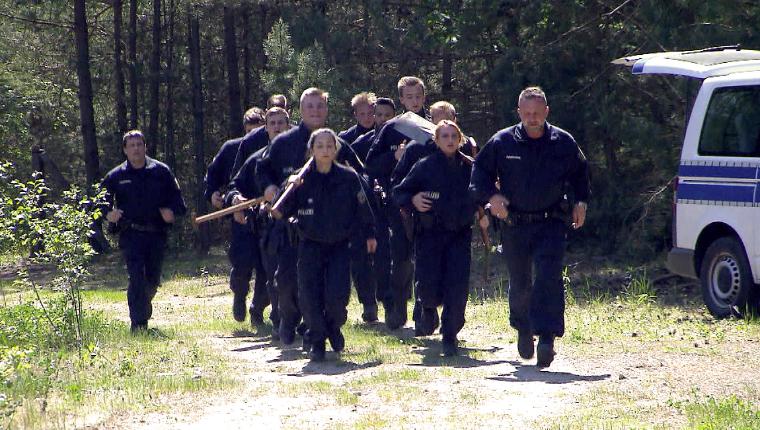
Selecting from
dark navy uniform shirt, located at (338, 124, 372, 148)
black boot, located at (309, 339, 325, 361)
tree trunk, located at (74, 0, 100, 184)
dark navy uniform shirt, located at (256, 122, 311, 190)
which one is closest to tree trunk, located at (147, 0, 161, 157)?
tree trunk, located at (74, 0, 100, 184)

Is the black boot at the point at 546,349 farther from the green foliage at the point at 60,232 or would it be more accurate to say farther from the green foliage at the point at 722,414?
the green foliage at the point at 60,232

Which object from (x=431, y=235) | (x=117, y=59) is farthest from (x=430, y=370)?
(x=117, y=59)

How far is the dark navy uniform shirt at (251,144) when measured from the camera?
1171cm

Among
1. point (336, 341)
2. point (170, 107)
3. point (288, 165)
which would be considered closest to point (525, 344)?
point (336, 341)

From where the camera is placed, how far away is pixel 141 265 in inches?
466

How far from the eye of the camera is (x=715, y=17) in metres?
14.0

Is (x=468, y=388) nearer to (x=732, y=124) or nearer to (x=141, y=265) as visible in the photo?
(x=732, y=124)

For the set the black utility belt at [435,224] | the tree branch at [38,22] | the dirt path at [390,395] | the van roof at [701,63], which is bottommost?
the dirt path at [390,395]

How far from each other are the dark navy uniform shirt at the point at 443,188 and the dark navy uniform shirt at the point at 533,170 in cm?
86

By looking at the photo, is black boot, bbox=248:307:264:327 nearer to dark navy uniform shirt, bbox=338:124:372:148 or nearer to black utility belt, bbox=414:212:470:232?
dark navy uniform shirt, bbox=338:124:372:148

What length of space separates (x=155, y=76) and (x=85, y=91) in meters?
1.61

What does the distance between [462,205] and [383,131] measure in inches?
79.9

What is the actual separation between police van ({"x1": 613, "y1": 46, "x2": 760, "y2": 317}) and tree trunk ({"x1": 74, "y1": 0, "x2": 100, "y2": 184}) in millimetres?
16707

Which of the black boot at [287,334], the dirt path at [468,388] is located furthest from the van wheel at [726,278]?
the black boot at [287,334]
